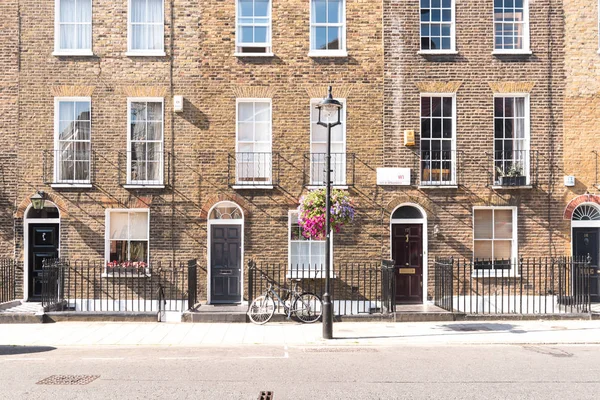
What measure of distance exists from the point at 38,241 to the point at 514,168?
42.8ft

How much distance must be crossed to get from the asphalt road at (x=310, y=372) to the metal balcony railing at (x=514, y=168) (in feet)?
19.1

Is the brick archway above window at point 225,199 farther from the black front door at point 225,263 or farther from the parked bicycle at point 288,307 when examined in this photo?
the parked bicycle at point 288,307

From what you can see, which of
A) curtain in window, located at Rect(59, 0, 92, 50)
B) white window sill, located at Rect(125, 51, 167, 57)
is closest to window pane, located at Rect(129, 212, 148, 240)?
white window sill, located at Rect(125, 51, 167, 57)

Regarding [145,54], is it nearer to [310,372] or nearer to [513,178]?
[513,178]

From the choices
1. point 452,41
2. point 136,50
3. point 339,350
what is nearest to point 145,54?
point 136,50

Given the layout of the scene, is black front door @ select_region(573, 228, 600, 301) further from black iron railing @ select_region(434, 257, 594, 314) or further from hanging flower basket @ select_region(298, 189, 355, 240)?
hanging flower basket @ select_region(298, 189, 355, 240)

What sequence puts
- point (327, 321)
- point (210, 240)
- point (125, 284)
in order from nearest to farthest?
1. point (327, 321)
2. point (125, 284)
3. point (210, 240)

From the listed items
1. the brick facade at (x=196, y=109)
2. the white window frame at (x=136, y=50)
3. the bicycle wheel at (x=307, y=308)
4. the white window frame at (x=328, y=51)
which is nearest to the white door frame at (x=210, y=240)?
the brick facade at (x=196, y=109)

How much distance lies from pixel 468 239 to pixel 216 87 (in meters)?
7.97

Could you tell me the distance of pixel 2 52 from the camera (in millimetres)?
16578

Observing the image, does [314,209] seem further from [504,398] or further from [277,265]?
[504,398]

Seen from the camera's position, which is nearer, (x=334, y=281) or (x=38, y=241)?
(x=334, y=281)

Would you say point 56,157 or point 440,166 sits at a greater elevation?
point 56,157

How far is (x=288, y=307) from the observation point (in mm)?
14117
